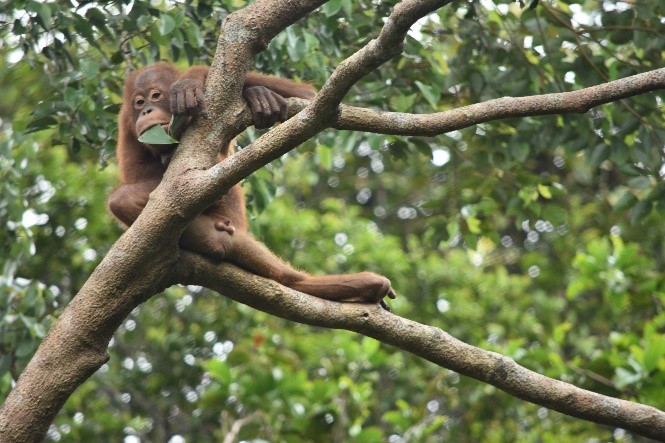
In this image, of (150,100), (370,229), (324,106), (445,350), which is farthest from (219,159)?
(370,229)

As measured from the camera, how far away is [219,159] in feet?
12.7

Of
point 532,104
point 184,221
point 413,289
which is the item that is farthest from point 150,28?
point 413,289

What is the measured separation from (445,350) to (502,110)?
34.8 inches

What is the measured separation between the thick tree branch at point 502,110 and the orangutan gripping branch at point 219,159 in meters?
0.50

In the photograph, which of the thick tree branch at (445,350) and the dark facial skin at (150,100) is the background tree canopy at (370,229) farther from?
the thick tree branch at (445,350)

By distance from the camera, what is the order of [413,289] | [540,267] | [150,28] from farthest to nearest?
[540,267] < [413,289] < [150,28]

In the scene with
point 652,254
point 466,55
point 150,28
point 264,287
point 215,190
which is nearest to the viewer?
point 215,190

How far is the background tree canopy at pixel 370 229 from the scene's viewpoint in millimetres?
4973

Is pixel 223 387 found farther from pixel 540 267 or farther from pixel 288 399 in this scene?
pixel 540 267

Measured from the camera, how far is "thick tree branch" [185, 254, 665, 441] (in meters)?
3.38

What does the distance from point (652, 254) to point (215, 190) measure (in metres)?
8.03

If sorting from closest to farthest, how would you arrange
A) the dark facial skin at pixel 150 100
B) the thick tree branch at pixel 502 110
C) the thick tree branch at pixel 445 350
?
the thick tree branch at pixel 502 110 < the thick tree branch at pixel 445 350 < the dark facial skin at pixel 150 100

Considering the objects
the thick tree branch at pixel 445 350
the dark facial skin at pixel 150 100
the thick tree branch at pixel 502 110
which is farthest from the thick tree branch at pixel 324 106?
the dark facial skin at pixel 150 100

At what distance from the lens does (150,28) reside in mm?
4688
